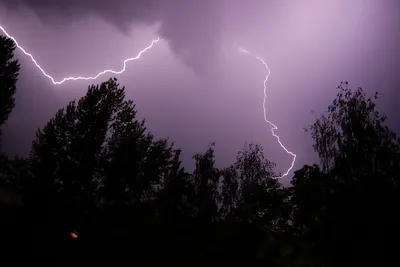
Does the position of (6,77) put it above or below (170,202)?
above

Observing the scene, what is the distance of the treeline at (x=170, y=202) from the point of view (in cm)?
666

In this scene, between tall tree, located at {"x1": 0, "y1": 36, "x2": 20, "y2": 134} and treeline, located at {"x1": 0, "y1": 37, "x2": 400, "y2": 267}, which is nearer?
treeline, located at {"x1": 0, "y1": 37, "x2": 400, "y2": 267}

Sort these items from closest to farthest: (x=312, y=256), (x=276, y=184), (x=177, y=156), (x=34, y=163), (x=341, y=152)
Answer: (x=312, y=256), (x=276, y=184), (x=34, y=163), (x=341, y=152), (x=177, y=156)

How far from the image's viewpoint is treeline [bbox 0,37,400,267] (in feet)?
21.9

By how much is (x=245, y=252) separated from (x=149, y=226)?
2.49m

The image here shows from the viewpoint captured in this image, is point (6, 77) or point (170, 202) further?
point (6, 77)

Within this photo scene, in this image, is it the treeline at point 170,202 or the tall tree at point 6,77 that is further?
the tall tree at point 6,77

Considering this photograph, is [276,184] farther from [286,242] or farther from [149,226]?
[149,226]

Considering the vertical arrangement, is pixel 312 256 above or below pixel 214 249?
above

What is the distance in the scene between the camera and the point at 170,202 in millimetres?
11719

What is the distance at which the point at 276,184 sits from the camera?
13.7 meters

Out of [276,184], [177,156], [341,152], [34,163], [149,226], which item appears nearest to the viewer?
[149,226]

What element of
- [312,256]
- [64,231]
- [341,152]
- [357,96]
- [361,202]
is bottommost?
[64,231]

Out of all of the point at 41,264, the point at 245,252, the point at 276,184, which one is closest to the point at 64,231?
the point at 41,264
